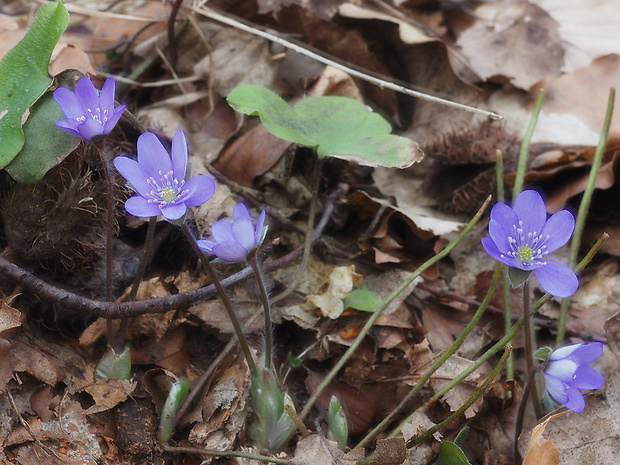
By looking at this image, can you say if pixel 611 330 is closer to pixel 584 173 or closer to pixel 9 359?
pixel 584 173

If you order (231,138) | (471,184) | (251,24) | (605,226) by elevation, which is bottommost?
(605,226)

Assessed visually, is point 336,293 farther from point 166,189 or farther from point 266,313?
point 166,189

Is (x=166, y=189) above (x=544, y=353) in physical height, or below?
above

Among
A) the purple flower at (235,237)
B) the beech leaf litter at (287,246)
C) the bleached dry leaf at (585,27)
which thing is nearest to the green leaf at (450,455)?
the beech leaf litter at (287,246)

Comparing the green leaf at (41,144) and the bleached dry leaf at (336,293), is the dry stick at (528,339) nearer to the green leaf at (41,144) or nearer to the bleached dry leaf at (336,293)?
the bleached dry leaf at (336,293)

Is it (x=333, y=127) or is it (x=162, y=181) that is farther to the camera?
(x=333, y=127)

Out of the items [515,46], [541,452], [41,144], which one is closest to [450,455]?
→ [541,452]

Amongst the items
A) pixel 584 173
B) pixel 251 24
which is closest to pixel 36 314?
pixel 251 24
